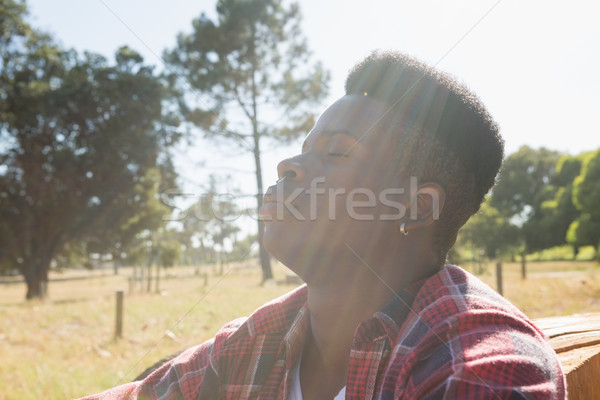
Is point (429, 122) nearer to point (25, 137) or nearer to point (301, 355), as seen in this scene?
point (301, 355)

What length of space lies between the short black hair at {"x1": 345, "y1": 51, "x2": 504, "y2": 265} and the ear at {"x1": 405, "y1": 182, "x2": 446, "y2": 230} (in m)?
0.03

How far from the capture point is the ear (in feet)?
5.26

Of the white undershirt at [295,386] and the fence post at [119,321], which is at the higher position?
the white undershirt at [295,386]

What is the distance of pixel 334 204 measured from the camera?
1.60 meters

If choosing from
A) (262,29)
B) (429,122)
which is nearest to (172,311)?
(429,122)

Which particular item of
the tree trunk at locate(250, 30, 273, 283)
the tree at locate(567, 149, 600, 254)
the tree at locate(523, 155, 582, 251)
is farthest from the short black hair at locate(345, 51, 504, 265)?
the tree at locate(523, 155, 582, 251)

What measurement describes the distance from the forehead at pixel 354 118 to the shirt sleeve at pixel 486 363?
814 millimetres

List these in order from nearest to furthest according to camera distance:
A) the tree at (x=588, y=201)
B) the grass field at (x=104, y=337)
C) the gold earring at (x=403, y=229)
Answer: the gold earring at (x=403, y=229) → the grass field at (x=104, y=337) → the tree at (x=588, y=201)

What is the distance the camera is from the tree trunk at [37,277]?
1812 centimetres

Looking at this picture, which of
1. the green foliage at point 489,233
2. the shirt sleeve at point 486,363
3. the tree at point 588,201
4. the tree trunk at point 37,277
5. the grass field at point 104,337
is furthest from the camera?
the green foliage at point 489,233


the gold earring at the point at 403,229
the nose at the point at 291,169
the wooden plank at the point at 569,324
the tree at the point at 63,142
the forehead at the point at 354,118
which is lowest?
the wooden plank at the point at 569,324

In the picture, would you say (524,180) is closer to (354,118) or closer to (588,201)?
(588,201)

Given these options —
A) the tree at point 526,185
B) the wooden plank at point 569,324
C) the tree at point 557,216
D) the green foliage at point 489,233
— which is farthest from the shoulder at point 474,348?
the tree at point 526,185

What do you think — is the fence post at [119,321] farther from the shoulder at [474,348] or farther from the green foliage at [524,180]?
the green foliage at [524,180]
